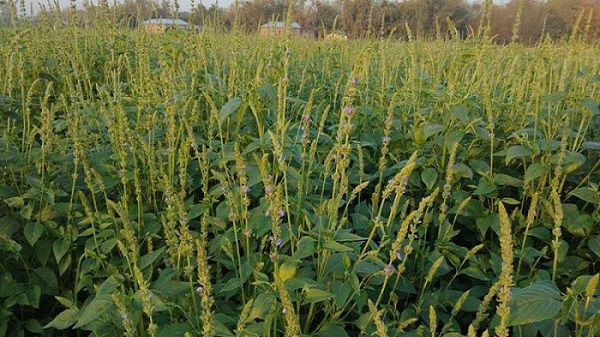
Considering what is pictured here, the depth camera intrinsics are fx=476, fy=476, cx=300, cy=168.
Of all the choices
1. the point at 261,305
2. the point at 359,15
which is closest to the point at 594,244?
the point at 261,305

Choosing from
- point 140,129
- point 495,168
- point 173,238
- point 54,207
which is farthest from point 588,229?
point 54,207

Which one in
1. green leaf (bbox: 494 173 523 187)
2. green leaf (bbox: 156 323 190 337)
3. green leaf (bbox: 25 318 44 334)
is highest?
green leaf (bbox: 494 173 523 187)

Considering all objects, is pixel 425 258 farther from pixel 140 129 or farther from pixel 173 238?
pixel 140 129

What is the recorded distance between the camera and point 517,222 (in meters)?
2.12

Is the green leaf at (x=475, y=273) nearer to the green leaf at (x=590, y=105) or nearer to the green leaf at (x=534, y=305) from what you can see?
the green leaf at (x=534, y=305)

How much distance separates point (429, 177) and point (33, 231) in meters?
1.58

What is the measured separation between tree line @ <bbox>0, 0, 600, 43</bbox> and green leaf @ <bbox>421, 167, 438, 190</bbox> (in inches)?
34.3

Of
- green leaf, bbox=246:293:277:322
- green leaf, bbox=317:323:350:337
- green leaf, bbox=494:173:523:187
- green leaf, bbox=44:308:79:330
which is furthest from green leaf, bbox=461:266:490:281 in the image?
green leaf, bbox=44:308:79:330

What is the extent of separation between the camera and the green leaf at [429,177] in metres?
2.01

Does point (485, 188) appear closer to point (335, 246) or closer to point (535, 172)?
point (535, 172)

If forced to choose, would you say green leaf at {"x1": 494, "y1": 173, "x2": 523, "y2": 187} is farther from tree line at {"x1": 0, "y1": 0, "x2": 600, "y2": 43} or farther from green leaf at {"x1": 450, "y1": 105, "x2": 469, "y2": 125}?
tree line at {"x1": 0, "y1": 0, "x2": 600, "y2": 43}

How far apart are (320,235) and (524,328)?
0.78 metres

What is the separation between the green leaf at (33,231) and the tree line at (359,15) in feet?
4.13

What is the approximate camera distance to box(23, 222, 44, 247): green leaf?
1.74 meters
